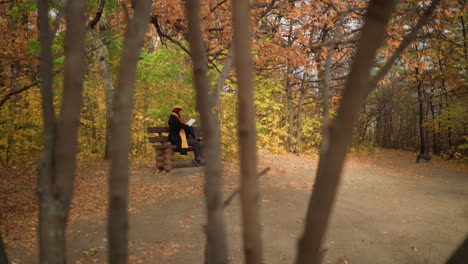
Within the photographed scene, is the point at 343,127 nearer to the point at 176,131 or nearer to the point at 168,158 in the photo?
the point at 168,158

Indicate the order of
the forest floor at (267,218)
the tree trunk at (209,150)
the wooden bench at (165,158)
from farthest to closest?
1. the wooden bench at (165,158)
2. the forest floor at (267,218)
3. the tree trunk at (209,150)

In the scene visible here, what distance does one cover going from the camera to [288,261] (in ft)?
12.8

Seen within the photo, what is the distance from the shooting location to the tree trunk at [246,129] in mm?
988

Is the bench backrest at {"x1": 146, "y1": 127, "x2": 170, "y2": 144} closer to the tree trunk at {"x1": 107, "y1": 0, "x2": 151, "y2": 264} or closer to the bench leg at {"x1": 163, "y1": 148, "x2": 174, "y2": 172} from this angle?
the bench leg at {"x1": 163, "y1": 148, "x2": 174, "y2": 172}

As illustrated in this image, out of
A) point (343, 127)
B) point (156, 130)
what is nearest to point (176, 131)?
point (156, 130)

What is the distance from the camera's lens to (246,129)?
0.99 m

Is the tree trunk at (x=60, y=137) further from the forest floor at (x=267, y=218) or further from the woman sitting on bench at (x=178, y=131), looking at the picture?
the woman sitting on bench at (x=178, y=131)

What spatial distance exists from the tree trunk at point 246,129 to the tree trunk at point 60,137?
65 cm

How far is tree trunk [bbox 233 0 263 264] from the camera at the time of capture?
988mm

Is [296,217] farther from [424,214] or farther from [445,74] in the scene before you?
[445,74]

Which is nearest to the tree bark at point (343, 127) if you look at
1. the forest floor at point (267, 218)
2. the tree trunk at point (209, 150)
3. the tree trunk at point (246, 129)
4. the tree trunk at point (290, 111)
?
the tree trunk at point (246, 129)

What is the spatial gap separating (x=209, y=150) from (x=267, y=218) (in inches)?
181

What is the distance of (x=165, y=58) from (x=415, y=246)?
9030 mm

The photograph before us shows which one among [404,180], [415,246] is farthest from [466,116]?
[415,246]
